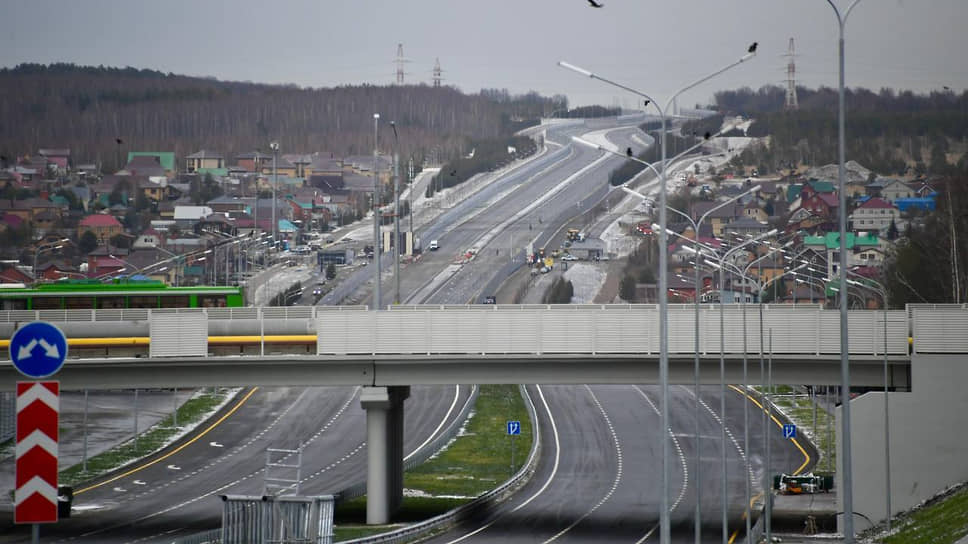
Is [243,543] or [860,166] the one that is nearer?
[243,543]

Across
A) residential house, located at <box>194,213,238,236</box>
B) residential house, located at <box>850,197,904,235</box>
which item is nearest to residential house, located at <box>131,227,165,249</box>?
residential house, located at <box>194,213,238,236</box>

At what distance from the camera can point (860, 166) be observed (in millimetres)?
186250

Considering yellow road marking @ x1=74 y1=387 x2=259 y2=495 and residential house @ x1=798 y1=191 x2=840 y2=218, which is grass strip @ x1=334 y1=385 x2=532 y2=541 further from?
residential house @ x1=798 y1=191 x2=840 y2=218

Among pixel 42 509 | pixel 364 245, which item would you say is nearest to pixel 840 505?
pixel 42 509

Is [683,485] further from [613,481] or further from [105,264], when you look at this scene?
[105,264]

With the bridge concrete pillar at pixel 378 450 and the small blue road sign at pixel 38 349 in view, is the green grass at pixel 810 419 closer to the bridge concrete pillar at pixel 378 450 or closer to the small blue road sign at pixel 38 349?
the bridge concrete pillar at pixel 378 450

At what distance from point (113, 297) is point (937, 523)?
1613 inches

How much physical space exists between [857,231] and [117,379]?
123m

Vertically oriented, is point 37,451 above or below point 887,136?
below

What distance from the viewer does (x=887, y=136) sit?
616ft

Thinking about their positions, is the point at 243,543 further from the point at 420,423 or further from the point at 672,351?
the point at 420,423

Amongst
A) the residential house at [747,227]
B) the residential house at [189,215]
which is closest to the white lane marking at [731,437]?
the residential house at [747,227]

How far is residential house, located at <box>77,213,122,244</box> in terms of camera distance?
172m

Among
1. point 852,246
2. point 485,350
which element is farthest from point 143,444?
point 852,246
